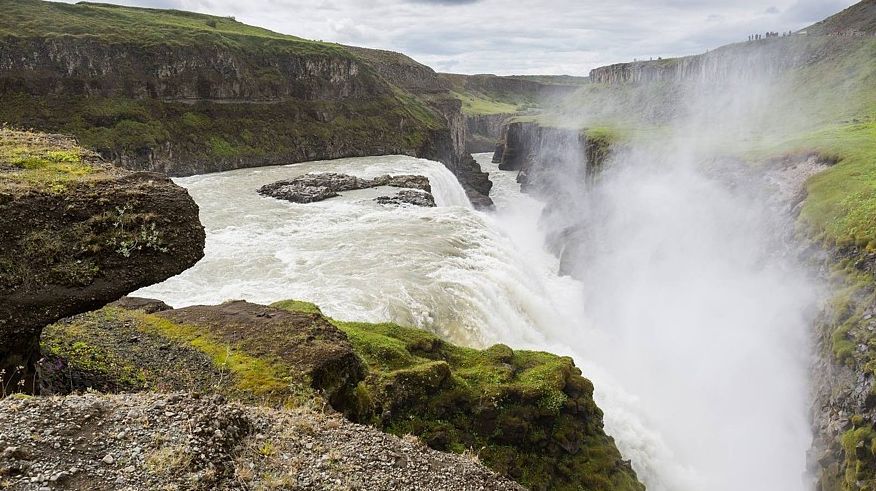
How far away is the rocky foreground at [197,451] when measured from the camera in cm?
607

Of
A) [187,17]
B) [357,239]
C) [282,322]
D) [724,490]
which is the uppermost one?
[187,17]

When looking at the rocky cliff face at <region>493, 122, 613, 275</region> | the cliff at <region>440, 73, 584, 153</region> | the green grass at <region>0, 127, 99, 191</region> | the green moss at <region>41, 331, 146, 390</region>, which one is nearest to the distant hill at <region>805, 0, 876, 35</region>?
the rocky cliff face at <region>493, 122, 613, 275</region>

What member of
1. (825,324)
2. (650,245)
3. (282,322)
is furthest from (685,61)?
(282,322)

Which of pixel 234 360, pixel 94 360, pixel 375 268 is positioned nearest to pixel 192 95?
pixel 375 268

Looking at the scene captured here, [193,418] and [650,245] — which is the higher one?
[193,418]

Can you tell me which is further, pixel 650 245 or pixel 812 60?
pixel 812 60

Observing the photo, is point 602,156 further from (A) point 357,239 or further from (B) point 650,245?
(A) point 357,239

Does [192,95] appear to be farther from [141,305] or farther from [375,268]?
[141,305]

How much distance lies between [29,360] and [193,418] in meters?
4.49

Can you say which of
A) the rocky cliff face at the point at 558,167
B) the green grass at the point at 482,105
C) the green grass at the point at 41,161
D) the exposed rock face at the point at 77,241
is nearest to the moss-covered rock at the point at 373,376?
the exposed rock face at the point at 77,241

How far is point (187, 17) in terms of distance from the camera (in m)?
91.8

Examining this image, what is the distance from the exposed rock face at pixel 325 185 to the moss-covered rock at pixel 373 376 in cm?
2770

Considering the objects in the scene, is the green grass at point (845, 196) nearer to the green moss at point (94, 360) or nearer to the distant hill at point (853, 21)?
the green moss at point (94, 360)

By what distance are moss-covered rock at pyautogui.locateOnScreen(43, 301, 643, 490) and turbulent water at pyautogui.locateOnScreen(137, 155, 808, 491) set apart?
435 cm
